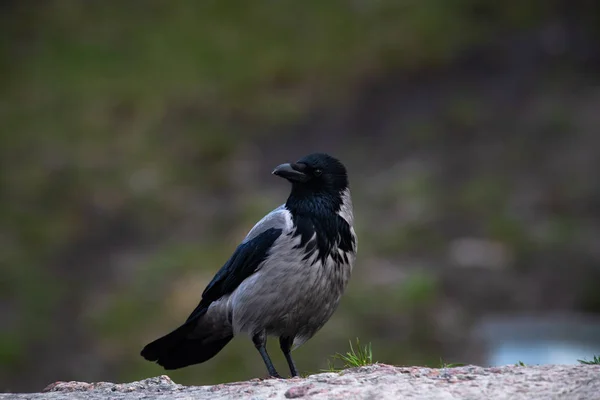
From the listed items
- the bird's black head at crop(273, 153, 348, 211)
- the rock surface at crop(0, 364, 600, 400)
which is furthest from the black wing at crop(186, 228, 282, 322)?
the rock surface at crop(0, 364, 600, 400)

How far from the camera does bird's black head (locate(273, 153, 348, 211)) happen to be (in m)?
5.29

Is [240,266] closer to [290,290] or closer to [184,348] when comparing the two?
[290,290]

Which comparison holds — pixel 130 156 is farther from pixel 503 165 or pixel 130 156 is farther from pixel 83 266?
pixel 503 165

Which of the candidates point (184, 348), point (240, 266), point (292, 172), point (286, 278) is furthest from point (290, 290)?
point (184, 348)

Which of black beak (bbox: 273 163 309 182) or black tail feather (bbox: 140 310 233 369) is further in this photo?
black tail feather (bbox: 140 310 233 369)

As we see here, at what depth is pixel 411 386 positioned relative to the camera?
3.91m

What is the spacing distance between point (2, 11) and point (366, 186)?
30.0ft

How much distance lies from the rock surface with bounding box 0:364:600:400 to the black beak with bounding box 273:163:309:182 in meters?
1.31

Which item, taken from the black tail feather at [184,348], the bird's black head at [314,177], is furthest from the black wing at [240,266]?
the bird's black head at [314,177]

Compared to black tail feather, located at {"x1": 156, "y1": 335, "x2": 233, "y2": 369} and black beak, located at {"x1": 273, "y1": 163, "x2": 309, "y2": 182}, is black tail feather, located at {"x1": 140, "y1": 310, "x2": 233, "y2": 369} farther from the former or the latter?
black beak, located at {"x1": 273, "y1": 163, "x2": 309, "y2": 182}

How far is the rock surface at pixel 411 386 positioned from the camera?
149 inches

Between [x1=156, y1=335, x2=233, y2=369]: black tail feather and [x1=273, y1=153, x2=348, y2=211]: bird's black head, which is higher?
[x1=273, y1=153, x2=348, y2=211]: bird's black head

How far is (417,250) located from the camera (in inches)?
444

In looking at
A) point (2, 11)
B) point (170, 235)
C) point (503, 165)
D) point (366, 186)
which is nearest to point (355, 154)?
point (366, 186)
